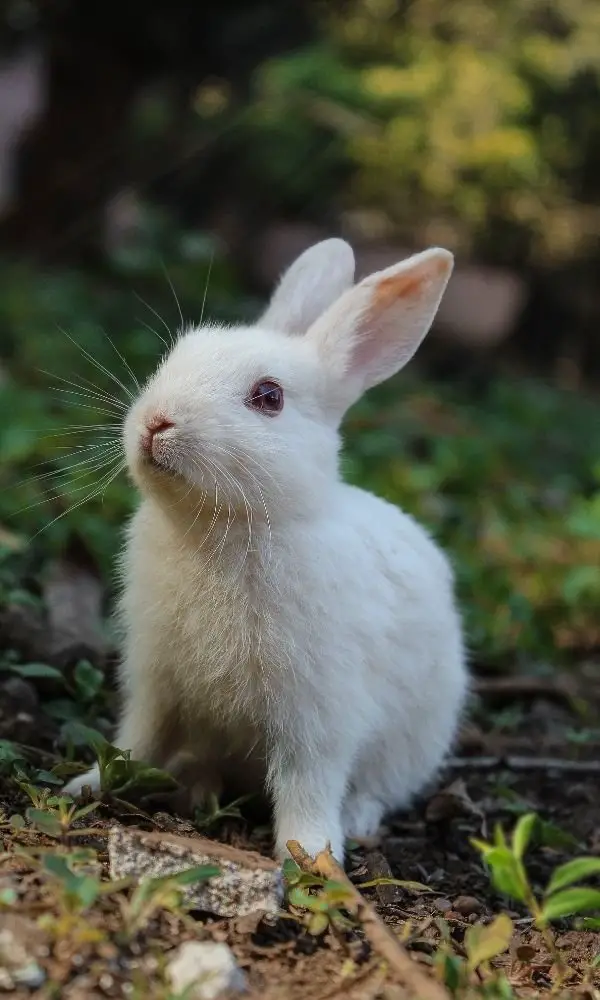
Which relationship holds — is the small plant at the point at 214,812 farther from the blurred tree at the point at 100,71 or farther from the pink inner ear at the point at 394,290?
the blurred tree at the point at 100,71

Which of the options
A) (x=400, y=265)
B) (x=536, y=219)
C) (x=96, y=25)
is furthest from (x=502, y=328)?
(x=400, y=265)

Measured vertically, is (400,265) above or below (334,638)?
above

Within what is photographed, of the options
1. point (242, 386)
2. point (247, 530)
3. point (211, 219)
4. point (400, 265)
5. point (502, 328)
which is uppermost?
point (400, 265)

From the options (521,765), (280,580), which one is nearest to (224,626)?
(280,580)

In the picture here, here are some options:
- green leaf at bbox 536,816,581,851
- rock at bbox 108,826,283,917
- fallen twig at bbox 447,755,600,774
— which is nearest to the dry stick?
rock at bbox 108,826,283,917

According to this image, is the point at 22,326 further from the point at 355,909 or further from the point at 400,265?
the point at 355,909

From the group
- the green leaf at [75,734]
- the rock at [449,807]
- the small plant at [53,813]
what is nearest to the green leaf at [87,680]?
the green leaf at [75,734]
